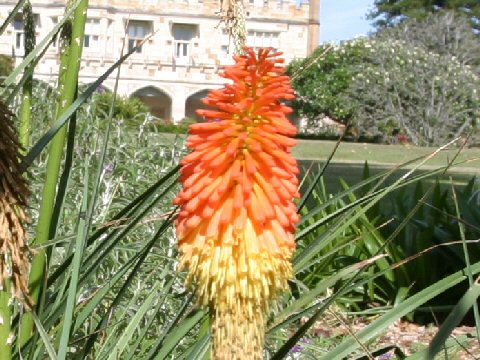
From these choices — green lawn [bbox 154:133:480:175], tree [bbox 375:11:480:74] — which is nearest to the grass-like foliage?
green lawn [bbox 154:133:480:175]

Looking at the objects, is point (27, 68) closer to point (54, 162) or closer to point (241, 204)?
point (54, 162)

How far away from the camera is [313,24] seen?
56.5 meters

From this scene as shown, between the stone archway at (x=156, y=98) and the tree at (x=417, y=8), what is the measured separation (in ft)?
47.2

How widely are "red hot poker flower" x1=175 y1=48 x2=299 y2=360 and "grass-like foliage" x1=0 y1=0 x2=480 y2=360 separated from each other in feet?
0.79

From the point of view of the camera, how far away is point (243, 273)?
1276 millimetres

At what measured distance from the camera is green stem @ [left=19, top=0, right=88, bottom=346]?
1784mm

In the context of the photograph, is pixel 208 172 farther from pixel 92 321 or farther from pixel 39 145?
pixel 92 321

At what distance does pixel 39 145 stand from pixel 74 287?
0.82 feet

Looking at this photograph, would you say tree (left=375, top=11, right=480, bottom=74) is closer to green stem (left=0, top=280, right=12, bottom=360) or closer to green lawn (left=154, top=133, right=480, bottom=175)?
green lawn (left=154, top=133, right=480, bottom=175)

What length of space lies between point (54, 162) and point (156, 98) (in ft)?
172

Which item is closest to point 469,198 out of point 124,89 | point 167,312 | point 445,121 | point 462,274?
point 167,312

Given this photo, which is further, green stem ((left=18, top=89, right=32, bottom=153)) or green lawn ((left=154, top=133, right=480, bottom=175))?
green lawn ((left=154, top=133, right=480, bottom=175))

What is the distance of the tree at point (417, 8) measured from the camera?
5647cm

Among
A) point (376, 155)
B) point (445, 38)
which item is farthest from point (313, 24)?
point (376, 155)
